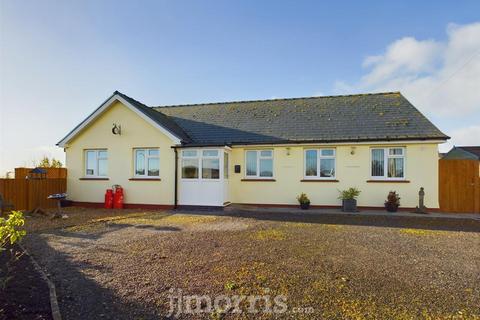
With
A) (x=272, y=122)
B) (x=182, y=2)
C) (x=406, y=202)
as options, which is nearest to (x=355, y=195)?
(x=406, y=202)

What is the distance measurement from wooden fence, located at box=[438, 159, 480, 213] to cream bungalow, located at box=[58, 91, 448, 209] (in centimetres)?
49

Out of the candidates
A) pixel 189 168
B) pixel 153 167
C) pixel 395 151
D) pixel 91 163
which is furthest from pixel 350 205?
pixel 91 163

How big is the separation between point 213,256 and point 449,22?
41.3ft

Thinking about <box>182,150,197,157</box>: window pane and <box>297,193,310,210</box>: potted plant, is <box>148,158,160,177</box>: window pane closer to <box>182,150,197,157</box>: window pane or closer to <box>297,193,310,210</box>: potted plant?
<box>182,150,197,157</box>: window pane

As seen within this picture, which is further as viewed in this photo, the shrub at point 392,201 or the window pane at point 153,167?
the window pane at point 153,167

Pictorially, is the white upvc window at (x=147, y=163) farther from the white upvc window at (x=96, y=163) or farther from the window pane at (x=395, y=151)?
the window pane at (x=395, y=151)

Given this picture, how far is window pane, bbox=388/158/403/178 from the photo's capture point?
42.9 ft

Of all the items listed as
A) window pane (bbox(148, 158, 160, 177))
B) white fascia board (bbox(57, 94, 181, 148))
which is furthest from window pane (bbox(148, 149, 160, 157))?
white fascia board (bbox(57, 94, 181, 148))

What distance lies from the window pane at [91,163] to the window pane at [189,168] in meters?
5.39

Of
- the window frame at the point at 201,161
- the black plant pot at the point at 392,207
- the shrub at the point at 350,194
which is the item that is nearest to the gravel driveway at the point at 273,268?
the black plant pot at the point at 392,207

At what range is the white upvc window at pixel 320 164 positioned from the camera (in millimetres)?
13789

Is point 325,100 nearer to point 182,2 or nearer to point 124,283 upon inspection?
point 182,2

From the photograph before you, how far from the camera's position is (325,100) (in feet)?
57.2

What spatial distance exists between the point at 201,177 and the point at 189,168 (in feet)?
2.60
